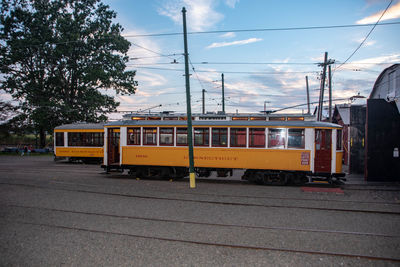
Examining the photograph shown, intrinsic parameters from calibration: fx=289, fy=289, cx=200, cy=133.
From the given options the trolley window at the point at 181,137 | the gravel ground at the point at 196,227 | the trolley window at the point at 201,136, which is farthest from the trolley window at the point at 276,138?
the trolley window at the point at 181,137

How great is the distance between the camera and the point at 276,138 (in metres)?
13.7

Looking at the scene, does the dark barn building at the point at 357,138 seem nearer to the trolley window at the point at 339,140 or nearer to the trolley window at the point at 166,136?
the trolley window at the point at 339,140

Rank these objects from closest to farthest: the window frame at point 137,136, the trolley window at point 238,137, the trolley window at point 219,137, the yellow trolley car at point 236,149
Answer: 1. the yellow trolley car at point 236,149
2. the trolley window at point 238,137
3. the trolley window at point 219,137
4. the window frame at point 137,136

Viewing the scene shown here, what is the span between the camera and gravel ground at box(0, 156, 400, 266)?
5402 mm

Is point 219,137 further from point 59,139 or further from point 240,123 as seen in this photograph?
point 59,139

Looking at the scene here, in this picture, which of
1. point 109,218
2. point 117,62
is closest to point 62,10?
point 117,62

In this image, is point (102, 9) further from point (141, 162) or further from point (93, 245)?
point (93, 245)

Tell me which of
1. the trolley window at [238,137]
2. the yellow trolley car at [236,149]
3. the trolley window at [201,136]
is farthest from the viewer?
the trolley window at [201,136]

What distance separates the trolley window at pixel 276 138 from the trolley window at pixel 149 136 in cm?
585

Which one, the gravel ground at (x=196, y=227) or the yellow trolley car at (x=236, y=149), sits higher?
the yellow trolley car at (x=236, y=149)

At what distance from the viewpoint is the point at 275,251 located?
5.68m

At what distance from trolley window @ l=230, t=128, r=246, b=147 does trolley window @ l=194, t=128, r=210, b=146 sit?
1253mm

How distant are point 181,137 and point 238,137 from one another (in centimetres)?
289

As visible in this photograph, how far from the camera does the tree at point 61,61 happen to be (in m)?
30.8
